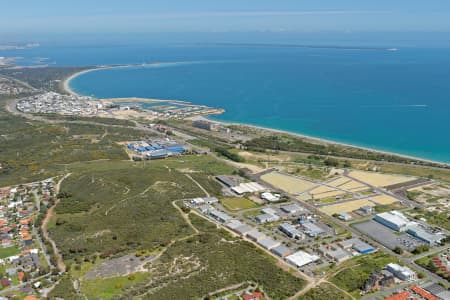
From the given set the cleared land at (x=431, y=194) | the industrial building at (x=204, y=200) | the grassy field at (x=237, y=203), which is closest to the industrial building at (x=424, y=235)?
the cleared land at (x=431, y=194)

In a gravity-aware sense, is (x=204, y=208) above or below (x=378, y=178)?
above

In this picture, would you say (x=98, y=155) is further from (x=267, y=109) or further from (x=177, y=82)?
(x=177, y=82)

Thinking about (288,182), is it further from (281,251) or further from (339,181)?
(281,251)

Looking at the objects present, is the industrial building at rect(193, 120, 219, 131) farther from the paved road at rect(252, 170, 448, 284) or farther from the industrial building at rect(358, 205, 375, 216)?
the industrial building at rect(358, 205, 375, 216)

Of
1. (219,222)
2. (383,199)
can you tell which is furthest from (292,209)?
(383,199)

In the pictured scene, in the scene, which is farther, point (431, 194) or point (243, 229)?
point (431, 194)

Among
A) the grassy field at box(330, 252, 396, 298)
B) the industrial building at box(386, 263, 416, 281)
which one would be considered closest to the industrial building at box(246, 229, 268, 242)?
the grassy field at box(330, 252, 396, 298)

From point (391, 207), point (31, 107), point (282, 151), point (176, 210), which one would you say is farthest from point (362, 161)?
point (31, 107)
